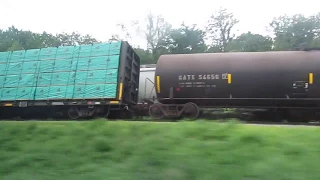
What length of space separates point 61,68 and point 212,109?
7.46 m

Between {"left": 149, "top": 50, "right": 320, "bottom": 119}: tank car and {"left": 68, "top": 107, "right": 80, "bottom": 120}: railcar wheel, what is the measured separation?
3.74 meters

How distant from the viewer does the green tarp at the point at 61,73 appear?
51.9ft

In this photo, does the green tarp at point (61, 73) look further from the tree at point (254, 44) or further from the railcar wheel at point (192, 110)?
the tree at point (254, 44)

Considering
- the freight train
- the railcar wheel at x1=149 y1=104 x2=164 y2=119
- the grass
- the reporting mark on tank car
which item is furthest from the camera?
the railcar wheel at x1=149 y1=104 x2=164 y2=119

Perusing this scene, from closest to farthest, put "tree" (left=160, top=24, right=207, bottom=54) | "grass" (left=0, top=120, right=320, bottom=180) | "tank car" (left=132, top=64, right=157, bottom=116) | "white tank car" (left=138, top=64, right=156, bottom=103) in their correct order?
1. "grass" (left=0, top=120, right=320, bottom=180)
2. "tank car" (left=132, top=64, right=157, bottom=116)
3. "white tank car" (left=138, top=64, right=156, bottom=103)
4. "tree" (left=160, top=24, right=207, bottom=54)

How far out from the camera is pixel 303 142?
16.9ft

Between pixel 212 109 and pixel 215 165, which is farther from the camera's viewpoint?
pixel 212 109

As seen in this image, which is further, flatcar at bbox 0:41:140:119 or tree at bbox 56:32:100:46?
tree at bbox 56:32:100:46

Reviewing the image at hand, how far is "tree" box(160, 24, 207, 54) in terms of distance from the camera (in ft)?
136

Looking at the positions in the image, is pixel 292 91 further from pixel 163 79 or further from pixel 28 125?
Result: pixel 28 125

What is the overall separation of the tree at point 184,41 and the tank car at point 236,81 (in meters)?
25.5

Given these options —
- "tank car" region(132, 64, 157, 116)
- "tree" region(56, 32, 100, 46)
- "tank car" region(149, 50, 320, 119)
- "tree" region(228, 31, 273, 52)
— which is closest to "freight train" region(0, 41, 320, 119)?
"tank car" region(149, 50, 320, 119)

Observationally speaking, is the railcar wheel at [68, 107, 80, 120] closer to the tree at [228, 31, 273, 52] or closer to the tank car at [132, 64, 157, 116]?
the tank car at [132, 64, 157, 116]

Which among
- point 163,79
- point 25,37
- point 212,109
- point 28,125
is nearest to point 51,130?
point 28,125
